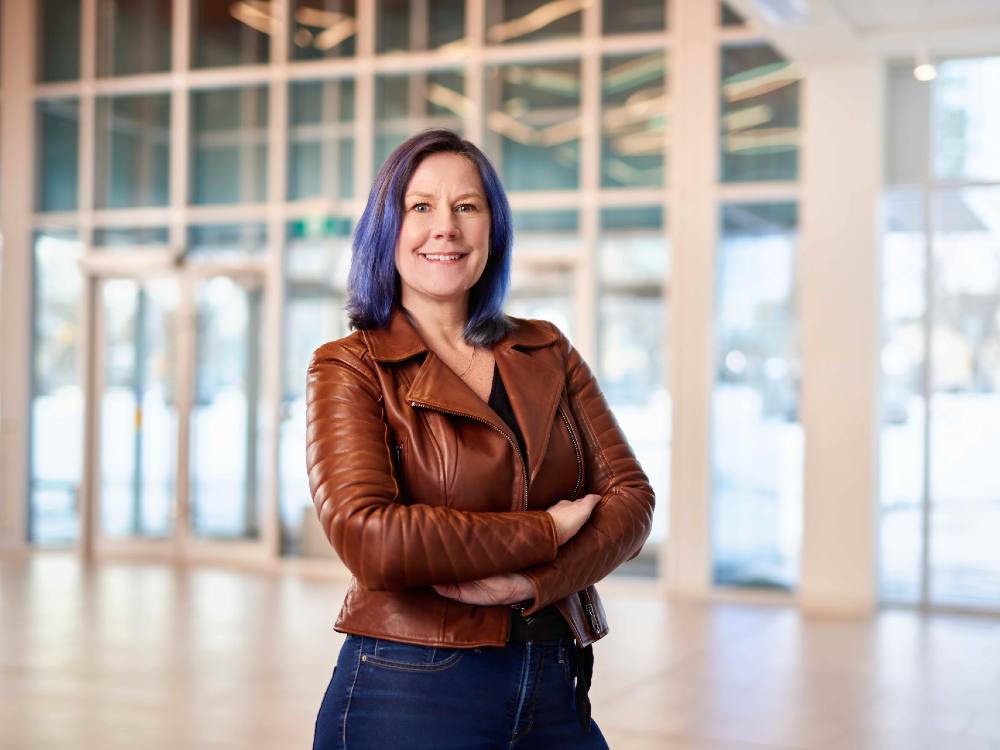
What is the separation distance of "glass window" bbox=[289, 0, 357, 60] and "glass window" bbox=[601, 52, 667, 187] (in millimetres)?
2589

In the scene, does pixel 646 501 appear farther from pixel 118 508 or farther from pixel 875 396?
pixel 118 508

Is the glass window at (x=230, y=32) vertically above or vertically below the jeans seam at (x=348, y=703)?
above

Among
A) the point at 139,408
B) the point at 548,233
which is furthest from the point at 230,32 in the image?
the point at 548,233

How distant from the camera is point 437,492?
1.86m

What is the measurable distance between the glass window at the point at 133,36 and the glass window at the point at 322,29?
1499 millimetres

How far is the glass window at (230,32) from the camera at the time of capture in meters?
11.8

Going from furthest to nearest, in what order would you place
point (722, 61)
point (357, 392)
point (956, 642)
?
1. point (722, 61)
2. point (956, 642)
3. point (357, 392)

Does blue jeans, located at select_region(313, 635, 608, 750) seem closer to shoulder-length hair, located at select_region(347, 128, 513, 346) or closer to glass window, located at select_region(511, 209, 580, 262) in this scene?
shoulder-length hair, located at select_region(347, 128, 513, 346)

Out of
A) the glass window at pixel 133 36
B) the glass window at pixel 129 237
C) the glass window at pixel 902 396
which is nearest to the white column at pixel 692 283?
the glass window at pixel 902 396

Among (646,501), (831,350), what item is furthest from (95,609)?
(646,501)

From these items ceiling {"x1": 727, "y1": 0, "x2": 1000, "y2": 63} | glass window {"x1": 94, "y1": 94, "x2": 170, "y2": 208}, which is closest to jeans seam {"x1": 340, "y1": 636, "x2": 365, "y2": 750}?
ceiling {"x1": 727, "y1": 0, "x2": 1000, "y2": 63}

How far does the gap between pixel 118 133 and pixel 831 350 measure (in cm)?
732

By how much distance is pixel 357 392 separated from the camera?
187cm

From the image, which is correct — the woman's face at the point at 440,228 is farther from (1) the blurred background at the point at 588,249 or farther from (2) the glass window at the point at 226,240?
(2) the glass window at the point at 226,240
